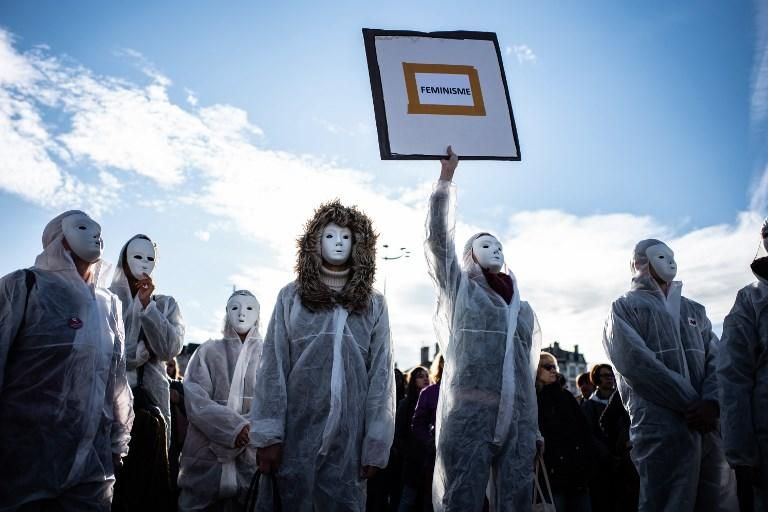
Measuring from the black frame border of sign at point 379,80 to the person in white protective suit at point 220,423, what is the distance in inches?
88.1

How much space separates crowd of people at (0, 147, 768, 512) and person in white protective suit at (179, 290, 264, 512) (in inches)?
0.6

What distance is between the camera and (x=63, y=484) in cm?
347

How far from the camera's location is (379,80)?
4605 mm

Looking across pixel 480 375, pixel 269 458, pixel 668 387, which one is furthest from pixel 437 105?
pixel 269 458

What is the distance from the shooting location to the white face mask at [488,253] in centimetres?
490

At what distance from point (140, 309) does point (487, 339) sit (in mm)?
2705

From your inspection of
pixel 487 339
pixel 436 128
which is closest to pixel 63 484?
pixel 487 339

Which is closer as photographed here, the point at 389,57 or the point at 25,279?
the point at 25,279

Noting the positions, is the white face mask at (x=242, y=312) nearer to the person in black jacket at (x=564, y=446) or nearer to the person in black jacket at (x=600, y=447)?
the person in black jacket at (x=564, y=446)

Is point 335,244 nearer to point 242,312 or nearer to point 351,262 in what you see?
point 351,262

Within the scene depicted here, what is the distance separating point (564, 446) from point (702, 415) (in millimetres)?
1703

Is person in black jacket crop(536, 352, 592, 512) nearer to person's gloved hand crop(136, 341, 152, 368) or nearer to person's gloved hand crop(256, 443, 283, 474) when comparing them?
person's gloved hand crop(256, 443, 283, 474)

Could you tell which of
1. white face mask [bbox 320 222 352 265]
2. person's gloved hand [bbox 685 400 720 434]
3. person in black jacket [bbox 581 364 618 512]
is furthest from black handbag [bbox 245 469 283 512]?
person in black jacket [bbox 581 364 618 512]

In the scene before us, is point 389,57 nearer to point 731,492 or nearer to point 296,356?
point 296,356
